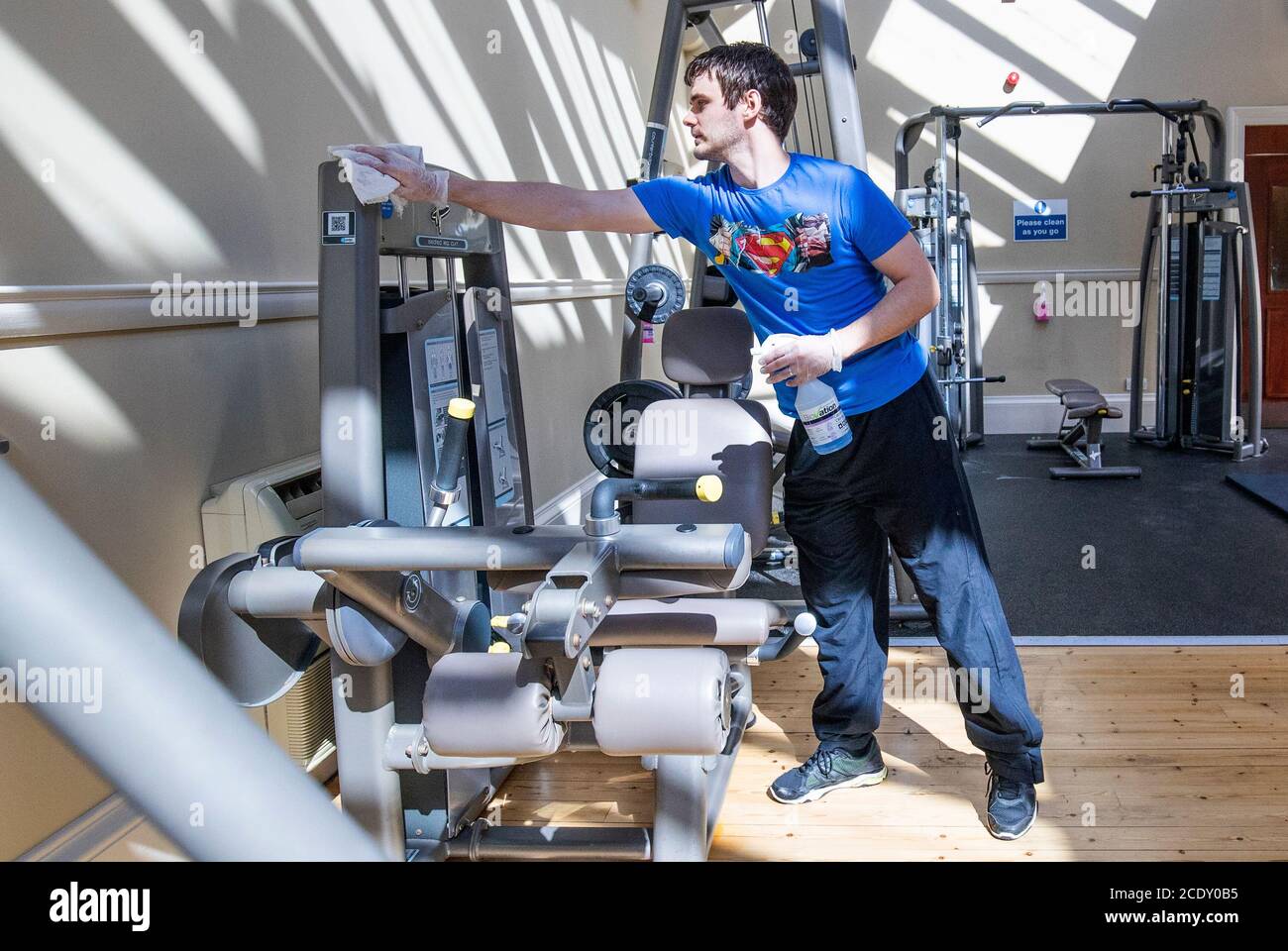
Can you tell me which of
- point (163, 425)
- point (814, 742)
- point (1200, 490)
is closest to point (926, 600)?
point (814, 742)

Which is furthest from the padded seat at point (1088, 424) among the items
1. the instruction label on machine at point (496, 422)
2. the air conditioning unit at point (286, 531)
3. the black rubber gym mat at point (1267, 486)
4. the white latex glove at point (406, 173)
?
the white latex glove at point (406, 173)

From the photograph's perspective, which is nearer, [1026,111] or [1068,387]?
[1026,111]

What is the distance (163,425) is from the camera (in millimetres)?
2039

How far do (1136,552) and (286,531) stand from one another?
11.3 feet

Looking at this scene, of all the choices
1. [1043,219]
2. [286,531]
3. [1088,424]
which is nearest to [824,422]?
[286,531]

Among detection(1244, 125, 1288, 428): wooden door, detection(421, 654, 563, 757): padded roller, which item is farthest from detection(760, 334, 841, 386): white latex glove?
detection(1244, 125, 1288, 428): wooden door

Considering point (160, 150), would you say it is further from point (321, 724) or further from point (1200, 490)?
point (1200, 490)

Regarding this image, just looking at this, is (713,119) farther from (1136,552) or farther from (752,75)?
(1136,552)

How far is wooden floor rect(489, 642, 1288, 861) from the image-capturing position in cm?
219

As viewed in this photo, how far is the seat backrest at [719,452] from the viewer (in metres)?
2.36

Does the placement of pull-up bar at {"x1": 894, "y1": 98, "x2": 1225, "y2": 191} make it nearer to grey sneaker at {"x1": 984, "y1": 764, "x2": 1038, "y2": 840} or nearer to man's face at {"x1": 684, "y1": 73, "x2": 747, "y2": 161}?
man's face at {"x1": 684, "y1": 73, "x2": 747, "y2": 161}

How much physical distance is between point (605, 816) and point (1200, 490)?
4.17 meters

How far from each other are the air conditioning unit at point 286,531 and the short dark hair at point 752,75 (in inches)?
42.6

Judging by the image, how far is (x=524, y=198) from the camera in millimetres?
1973
